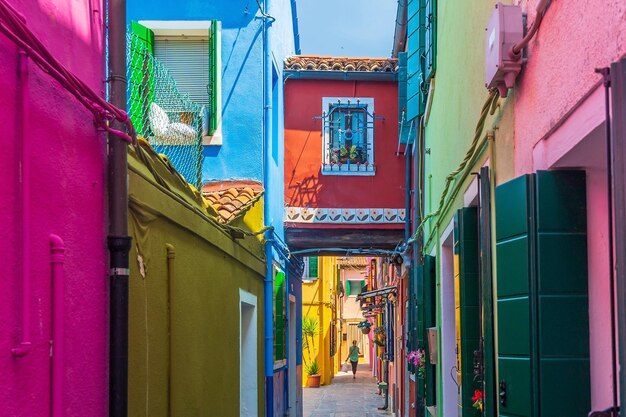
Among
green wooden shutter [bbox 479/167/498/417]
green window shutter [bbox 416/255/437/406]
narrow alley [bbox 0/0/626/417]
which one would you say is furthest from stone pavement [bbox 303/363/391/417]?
green wooden shutter [bbox 479/167/498/417]

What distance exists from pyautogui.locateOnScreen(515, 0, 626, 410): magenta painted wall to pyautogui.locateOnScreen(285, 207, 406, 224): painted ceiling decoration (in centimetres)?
966

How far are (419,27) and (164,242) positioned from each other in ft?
20.0

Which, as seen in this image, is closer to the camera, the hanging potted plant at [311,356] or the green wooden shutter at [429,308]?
the green wooden shutter at [429,308]

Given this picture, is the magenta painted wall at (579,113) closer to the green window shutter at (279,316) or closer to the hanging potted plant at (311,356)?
the green window shutter at (279,316)

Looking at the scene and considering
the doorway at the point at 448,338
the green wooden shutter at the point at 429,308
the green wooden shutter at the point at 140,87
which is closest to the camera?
the green wooden shutter at the point at 140,87

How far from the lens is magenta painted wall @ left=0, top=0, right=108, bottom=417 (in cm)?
295

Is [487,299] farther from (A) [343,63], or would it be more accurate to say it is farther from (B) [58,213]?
(A) [343,63]

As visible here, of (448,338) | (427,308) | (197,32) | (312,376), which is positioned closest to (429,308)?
(427,308)

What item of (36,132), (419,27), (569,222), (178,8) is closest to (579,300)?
(569,222)

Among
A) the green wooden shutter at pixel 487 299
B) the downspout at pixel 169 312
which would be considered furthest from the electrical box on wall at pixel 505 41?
the downspout at pixel 169 312

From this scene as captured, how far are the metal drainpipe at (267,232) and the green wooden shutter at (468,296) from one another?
5.44 meters

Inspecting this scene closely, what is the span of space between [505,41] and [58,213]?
7.37 ft

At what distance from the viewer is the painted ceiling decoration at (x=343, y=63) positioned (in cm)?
1388

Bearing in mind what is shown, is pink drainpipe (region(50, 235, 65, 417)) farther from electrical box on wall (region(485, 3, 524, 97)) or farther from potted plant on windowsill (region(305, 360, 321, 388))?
potted plant on windowsill (region(305, 360, 321, 388))
